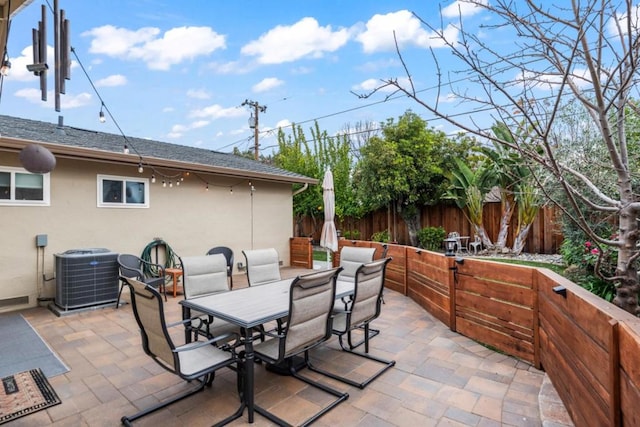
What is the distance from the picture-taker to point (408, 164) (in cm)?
1135

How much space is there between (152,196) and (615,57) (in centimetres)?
775

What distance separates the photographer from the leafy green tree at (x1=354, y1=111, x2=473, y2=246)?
37.4 ft

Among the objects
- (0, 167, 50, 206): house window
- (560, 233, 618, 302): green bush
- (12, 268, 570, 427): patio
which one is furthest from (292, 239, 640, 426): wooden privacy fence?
(0, 167, 50, 206): house window

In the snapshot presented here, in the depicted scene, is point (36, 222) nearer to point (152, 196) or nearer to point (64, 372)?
point (152, 196)

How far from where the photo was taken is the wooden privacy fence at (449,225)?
32.4 ft

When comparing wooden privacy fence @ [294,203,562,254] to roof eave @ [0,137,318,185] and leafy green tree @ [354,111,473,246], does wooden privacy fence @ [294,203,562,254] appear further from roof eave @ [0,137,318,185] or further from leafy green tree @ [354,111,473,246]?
roof eave @ [0,137,318,185]

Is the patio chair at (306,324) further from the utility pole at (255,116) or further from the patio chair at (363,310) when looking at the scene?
the utility pole at (255,116)

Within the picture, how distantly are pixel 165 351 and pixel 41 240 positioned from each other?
5.26 meters

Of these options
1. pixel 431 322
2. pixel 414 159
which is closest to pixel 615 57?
pixel 431 322

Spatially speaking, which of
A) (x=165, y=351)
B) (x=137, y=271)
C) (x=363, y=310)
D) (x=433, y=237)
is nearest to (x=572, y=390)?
(x=363, y=310)

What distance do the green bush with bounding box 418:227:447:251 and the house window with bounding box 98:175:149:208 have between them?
28.5ft

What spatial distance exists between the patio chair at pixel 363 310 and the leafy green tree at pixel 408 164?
7.94 metres

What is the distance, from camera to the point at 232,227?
9.05m

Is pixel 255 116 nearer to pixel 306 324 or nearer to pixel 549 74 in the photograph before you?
pixel 306 324
